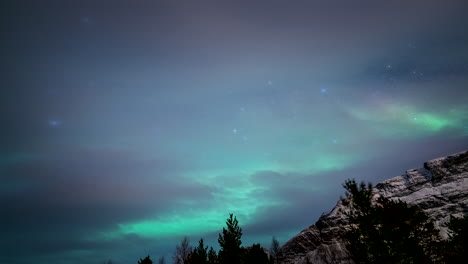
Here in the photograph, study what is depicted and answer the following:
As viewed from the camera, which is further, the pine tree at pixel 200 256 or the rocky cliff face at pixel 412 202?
the rocky cliff face at pixel 412 202

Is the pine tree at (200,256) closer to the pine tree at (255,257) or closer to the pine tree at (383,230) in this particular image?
the pine tree at (255,257)

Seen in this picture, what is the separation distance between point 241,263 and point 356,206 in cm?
1155

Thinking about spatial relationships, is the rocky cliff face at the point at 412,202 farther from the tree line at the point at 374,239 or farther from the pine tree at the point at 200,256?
the pine tree at the point at 200,256

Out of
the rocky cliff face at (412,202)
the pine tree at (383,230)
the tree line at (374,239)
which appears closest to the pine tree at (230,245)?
the tree line at (374,239)

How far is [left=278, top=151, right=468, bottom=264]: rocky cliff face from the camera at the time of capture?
236 feet

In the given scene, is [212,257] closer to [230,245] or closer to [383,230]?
[230,245]

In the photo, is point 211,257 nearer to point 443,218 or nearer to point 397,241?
point 397,241

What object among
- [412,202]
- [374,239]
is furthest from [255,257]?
→ [412,202]

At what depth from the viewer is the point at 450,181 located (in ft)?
268

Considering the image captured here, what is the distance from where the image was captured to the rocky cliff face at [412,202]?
7181cm

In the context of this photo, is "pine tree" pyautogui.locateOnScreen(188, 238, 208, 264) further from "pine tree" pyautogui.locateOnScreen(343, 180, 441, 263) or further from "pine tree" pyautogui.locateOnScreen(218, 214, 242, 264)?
"pine tree" pyautogui.locateOnScreen(343, 180, 441, 263)

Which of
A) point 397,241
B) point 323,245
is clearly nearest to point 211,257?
point 397,241

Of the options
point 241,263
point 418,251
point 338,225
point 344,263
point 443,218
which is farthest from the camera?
point 338,225

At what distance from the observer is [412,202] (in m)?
81.6
